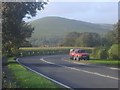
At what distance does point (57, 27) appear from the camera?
171625 millimetres

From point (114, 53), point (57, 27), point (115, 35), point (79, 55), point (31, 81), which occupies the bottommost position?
point (31, 81)

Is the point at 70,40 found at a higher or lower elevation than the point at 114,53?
higher

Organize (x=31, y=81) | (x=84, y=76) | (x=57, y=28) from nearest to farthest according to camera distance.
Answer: (x=31, y=81)
(x=84, y=76)
(x=57, y=28)

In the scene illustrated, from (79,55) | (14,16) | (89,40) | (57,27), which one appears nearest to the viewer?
(14,16)

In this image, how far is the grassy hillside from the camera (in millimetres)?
159962

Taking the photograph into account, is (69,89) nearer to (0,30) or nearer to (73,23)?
(0,30)

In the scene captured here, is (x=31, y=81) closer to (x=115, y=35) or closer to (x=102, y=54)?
(x=102, y=54)

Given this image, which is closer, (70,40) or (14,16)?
(14,16)

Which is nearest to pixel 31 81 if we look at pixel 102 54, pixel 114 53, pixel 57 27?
pixel 114 53

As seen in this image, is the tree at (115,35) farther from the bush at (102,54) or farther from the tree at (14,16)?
the tree at (14,16)

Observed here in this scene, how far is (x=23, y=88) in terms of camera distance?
12.6m

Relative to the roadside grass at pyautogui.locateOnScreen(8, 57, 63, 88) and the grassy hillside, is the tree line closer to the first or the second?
the roadside grass at pyautogui.locateOnScreen(8, 57, 63, 88)

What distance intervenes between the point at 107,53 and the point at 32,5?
18.8m

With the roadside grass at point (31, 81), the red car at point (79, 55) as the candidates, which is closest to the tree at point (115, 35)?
the red car at point (79, 55)
